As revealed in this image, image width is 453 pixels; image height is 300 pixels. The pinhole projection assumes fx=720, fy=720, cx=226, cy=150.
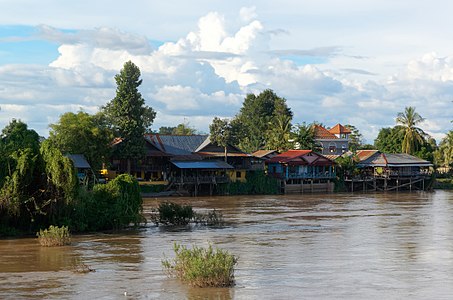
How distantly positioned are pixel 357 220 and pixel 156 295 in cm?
2733

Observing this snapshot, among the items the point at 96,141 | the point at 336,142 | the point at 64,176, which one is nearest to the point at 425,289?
the point at 64,176

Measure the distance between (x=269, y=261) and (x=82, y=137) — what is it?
46020mm

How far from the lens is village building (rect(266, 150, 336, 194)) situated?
83375 millimetres

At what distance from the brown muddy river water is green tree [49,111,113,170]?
28.6 meters

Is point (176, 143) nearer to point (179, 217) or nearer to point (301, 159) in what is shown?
point (301, 159)

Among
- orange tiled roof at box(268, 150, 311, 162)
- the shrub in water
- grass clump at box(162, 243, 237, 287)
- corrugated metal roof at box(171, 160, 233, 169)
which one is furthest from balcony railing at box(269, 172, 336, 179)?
grass clump at box(162, 243, 237, 287)

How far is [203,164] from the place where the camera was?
7794cm

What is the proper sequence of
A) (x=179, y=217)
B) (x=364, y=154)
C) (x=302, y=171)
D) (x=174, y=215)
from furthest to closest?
(x=364, y=154) < (x=302, y=171) < (x=179, y=217) < (x=174, y=215)

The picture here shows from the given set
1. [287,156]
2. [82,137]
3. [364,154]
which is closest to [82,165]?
[82,137]

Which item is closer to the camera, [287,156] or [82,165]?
[82,165]

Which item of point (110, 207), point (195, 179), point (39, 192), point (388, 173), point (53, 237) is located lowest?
point (53, 237)

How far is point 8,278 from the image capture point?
74.9 ft

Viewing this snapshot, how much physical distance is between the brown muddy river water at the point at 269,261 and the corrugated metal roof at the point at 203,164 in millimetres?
31050

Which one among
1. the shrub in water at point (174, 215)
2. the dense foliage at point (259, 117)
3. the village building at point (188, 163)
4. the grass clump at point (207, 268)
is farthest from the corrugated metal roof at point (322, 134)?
the grass clump at point (207, 268)
